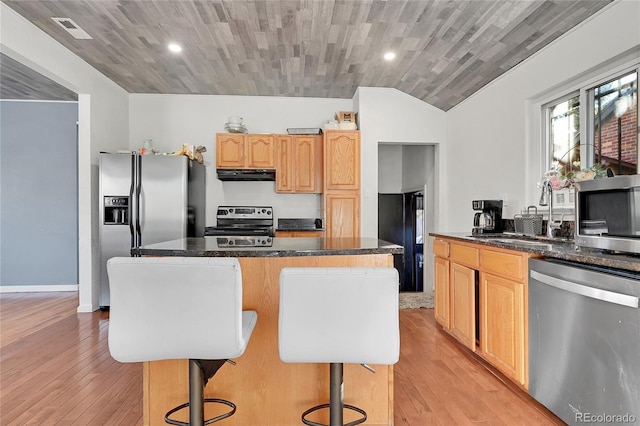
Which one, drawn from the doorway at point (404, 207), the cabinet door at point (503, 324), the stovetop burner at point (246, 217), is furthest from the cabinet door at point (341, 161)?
the cabinet door at point (503, 324)

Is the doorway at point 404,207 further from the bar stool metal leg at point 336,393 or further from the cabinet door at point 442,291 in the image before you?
the bar stool metal leg at point 336,393

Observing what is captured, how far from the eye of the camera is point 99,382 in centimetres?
232

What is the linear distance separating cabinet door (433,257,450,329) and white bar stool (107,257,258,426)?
7.51 ft

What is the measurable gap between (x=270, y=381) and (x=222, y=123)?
159 inches

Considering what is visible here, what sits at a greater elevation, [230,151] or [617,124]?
[230,151]

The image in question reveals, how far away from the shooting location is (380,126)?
15.4ft

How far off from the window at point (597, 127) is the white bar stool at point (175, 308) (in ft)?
8.15

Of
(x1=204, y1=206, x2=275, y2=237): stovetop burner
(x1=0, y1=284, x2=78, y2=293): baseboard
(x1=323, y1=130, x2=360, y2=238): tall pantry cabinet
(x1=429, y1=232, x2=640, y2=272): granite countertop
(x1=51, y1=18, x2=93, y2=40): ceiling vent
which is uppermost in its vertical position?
(x1=51, y1=18, x2=93, y2=40): ceiling vent

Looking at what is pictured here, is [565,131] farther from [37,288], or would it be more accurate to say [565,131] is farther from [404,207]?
[37,288]

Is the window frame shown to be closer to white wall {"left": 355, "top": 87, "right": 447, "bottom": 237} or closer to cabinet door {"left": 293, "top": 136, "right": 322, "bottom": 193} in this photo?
white wall {"left": 355, "top": 87, "right": 447, "bottom": 237}

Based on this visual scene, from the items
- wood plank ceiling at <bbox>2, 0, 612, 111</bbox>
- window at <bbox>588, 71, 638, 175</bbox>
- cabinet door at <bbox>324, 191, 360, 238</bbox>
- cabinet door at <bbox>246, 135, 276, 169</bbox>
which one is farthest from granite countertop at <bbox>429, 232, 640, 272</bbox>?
cabinet door at <bbox>246, 135, 276, 169</bbox>

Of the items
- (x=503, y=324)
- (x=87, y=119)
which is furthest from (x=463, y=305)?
(x=87, y=119)

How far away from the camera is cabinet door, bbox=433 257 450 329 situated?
3123mm

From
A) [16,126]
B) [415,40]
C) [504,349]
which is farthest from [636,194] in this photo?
[16,126]
